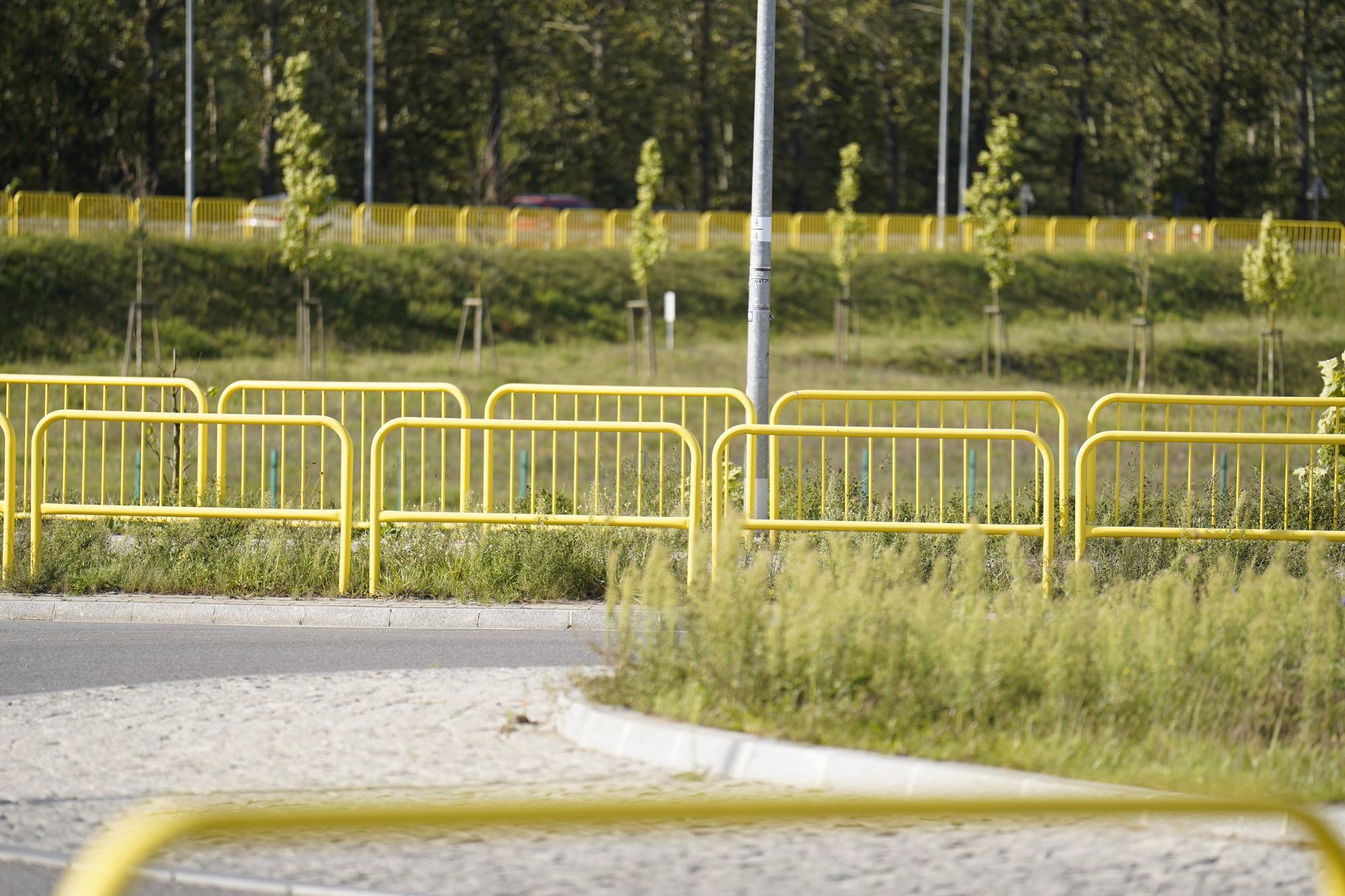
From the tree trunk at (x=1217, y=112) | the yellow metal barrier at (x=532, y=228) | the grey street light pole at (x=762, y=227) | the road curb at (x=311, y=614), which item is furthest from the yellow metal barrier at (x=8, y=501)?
the tree trunk at (x=1217, y=112)

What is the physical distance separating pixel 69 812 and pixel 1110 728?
3765mm

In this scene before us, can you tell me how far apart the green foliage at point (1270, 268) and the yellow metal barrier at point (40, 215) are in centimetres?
2568

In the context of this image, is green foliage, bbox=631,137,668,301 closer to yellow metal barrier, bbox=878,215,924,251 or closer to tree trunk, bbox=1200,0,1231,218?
yellow metal barrier, bbox=878,215,924,251

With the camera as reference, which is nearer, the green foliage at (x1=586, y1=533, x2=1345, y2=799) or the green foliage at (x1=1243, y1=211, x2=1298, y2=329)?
the green foliage at (x1=586, y1=533, x2=1345, y2=799)

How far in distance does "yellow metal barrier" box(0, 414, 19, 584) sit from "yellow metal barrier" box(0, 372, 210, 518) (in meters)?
0.26

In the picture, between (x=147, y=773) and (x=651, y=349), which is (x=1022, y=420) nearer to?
(x=651, y=349)

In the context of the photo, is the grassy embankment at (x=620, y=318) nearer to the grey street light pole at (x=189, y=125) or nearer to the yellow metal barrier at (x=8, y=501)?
the grey street light pole at (x=189, y=125)

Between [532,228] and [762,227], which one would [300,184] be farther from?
[762,227]

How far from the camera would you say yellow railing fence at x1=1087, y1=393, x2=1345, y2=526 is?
11.3 metres

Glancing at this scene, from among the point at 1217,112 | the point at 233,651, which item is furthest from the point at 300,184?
the point at 1217,112

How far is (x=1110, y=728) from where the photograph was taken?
6.24m

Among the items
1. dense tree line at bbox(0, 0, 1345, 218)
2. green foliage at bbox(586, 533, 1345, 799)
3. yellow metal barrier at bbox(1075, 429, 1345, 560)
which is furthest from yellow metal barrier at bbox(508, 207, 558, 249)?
green foliage at bbox(586, 533, 1345, 799)

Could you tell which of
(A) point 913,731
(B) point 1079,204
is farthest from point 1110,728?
(B) point 1079,204

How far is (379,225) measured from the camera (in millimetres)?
41375
